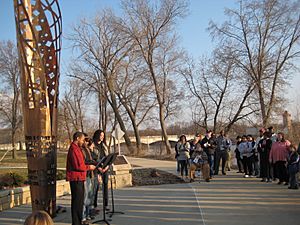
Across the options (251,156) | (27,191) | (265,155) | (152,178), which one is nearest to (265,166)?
(265,155)

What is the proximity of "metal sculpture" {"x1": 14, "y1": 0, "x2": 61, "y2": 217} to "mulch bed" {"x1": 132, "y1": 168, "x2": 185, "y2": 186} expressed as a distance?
5.95 meters

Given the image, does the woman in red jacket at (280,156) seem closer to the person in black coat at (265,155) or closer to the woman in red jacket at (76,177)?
the person in black coat at (265,155)

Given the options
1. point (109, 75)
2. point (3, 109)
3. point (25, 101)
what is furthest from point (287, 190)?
point (3, 109)

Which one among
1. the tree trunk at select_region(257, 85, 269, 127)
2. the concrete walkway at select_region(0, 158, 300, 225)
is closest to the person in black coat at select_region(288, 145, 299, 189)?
the concrete walkway at select_region(0, 158, 300, 225)

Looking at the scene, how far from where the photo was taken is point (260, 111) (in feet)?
98.6

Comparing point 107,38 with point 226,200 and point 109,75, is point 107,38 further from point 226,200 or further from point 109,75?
point 226,200

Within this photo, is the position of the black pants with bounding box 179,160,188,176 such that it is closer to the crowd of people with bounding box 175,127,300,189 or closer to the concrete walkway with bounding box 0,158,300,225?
the crowd of people with bounding box 175,127,300,189

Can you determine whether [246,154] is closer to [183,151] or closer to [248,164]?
[248,164]

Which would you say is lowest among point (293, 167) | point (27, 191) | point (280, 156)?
point (27, 191)

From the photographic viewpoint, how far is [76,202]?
6.46 m

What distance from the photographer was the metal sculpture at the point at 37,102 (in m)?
7.19

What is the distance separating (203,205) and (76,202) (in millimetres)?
3273

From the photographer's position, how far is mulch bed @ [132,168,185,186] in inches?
517

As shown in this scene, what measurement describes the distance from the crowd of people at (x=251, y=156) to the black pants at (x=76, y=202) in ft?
20.7
